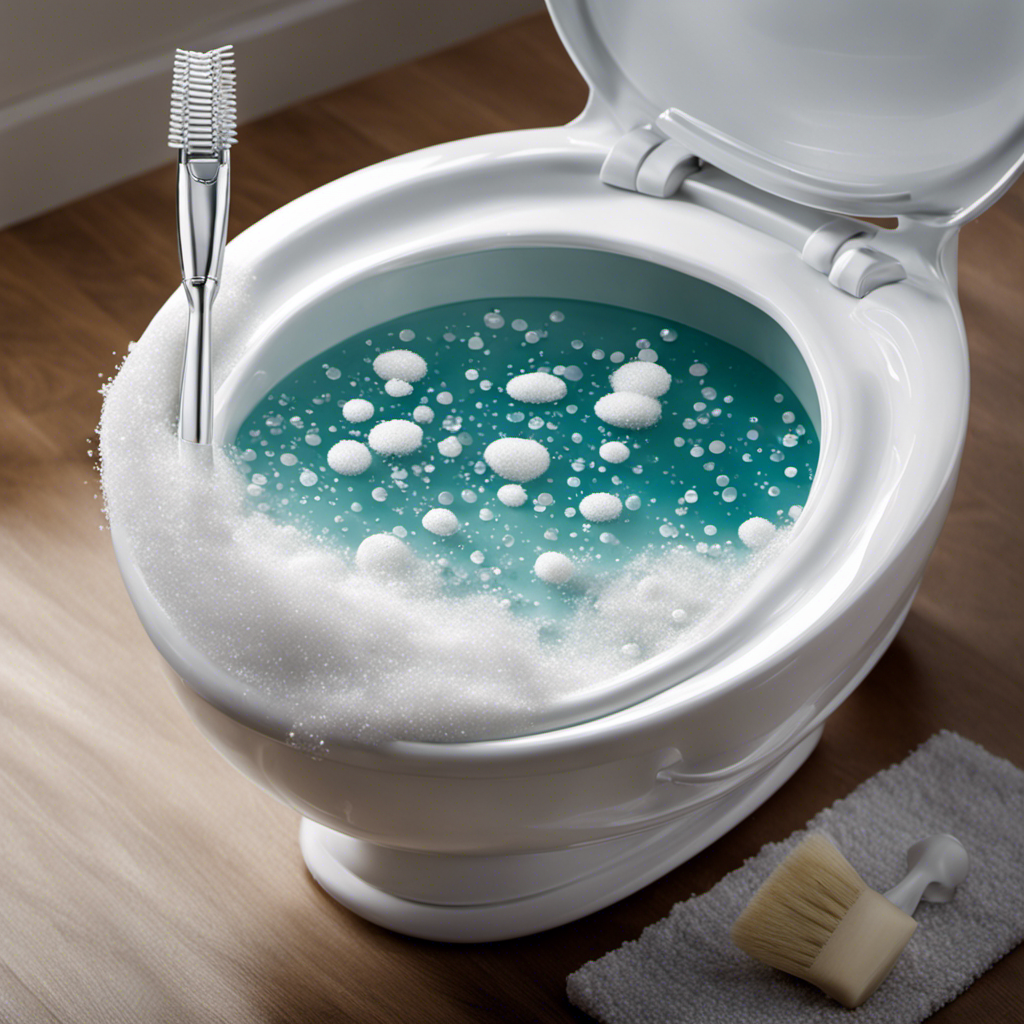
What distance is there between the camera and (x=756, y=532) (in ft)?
2.58

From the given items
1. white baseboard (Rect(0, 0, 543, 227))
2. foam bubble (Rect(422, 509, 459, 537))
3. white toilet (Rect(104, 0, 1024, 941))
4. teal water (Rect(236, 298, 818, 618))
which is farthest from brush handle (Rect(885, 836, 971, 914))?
white baseboard (Rect(0, 0, 543, 227))

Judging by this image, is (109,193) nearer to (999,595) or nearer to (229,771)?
(229,771)

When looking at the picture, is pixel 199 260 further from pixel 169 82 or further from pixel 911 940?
pixel 169 82

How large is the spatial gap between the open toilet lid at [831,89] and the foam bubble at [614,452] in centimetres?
23

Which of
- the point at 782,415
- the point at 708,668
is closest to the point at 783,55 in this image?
the point at 782,415

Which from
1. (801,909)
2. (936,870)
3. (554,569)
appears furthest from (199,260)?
(936,870)

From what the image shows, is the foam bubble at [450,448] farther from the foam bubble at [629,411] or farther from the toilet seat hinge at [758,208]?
the toilet seat hinge at [758,208]

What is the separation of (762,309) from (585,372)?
12 cm

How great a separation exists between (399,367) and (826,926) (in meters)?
0.47

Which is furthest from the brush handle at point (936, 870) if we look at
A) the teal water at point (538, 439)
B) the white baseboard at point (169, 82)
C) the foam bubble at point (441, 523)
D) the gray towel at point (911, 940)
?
the white baseboard at point (169, 82)

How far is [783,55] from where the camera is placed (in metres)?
0.90

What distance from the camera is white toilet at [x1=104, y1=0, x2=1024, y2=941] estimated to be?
0.68 meters

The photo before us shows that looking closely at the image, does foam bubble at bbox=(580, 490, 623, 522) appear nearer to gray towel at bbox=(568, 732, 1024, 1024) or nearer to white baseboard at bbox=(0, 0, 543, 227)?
gray towel at bbox=(568, 732, 1024, 1024)

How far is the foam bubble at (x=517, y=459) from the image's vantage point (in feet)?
2.72
